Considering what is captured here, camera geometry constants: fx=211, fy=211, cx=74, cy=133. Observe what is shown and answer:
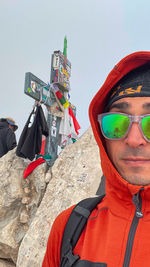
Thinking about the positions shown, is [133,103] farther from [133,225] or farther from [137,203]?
[133,225]

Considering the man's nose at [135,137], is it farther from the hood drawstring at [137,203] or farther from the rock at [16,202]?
the rock at [16,202]

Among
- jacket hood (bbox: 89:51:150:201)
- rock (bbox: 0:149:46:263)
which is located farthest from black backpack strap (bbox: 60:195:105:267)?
rock (bbox: 0:149:46:263)

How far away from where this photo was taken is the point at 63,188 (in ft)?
14.6

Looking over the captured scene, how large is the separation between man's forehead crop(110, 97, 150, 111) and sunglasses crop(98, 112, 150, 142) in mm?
64

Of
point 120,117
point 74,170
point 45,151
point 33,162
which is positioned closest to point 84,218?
point 120,117

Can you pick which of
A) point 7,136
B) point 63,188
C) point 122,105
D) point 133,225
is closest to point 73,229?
point 133,225

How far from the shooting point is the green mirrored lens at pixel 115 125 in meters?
1.44

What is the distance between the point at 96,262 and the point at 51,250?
530mm

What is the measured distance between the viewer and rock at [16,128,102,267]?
12.8 feet

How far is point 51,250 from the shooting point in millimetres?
1667

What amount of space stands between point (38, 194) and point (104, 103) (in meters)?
3.94

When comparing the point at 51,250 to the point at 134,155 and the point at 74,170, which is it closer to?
the point at 134,155

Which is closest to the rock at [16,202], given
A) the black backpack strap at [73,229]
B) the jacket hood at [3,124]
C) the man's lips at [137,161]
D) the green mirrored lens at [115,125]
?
the jacket hood at [3,124]

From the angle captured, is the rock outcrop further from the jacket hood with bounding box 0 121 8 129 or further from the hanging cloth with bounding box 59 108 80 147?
the hanging cloth with bounding box 59 108 80 147
